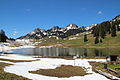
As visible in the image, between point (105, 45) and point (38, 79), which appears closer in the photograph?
point (38, 79)

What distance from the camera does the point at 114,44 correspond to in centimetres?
17438

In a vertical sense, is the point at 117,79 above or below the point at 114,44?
below

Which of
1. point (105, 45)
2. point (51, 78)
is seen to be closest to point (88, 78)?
point (51, 78)

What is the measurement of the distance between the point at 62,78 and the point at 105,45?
15143cm

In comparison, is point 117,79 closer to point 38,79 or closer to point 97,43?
point 38,79

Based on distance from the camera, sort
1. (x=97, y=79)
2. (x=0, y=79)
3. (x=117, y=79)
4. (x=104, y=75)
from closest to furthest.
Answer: (x=0, y=79)
(x=117, y=79)
(x=97, y=79)
(x=104, y=75)

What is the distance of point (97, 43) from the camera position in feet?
614

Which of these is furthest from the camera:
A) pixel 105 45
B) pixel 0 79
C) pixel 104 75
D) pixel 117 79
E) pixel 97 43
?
pixel 97 43

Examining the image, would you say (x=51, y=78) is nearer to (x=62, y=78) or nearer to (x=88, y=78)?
(x=62, y=78)

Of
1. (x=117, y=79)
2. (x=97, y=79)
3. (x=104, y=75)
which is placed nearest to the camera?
(x=117, y=79)

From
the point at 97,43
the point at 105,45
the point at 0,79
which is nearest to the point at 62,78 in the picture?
the point at 0,79

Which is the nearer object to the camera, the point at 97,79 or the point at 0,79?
the point at 0,79

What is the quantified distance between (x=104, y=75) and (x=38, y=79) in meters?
13.5

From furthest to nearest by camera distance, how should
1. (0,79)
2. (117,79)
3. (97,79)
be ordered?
(97,79) < (117,79) < (0,79)
